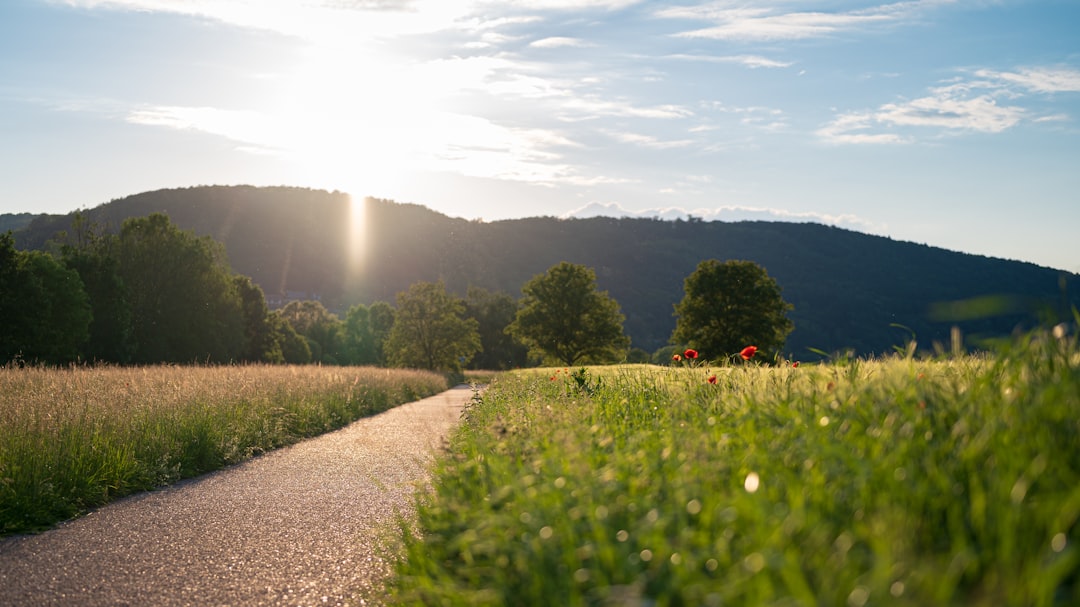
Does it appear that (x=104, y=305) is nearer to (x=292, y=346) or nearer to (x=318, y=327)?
(x=292, y=346)

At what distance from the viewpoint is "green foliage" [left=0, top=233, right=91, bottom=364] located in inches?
1390

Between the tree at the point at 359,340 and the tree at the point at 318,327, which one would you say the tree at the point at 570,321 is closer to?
the tree at the point at 318,327

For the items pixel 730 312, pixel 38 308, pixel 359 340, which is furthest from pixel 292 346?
pixel 730 312

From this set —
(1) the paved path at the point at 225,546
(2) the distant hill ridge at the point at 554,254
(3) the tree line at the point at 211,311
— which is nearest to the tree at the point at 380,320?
(2) the distant hill ridge at the point at 554,254

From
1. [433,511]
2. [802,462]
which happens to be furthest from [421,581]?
[802,462]

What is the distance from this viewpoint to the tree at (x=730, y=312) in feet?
148

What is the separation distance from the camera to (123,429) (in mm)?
8906

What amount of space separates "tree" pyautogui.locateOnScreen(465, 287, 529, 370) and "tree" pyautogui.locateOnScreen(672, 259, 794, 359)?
134 feet

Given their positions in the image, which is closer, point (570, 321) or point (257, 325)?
point (570, 321)

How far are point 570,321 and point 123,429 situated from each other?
45767 millimetres

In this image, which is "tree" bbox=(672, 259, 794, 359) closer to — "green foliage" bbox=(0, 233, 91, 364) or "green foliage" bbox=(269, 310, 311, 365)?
"green foliage" bbox=(0, 233, 91, 364)

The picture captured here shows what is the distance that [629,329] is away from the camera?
114 m

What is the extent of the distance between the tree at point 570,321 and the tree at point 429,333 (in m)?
8.55

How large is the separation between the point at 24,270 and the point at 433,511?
4012cm
